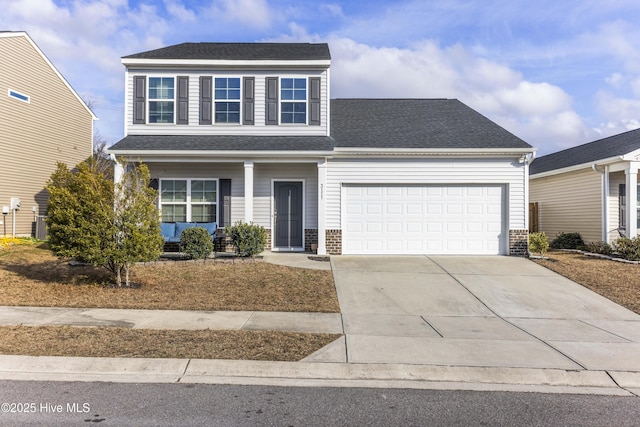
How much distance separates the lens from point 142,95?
14383 millimetres

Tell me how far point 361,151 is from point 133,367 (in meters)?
9.81

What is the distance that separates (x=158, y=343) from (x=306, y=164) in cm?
903

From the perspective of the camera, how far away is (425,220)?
1401cm

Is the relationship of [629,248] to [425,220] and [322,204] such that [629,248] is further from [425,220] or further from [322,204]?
[322,204]

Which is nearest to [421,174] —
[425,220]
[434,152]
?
[434,152]

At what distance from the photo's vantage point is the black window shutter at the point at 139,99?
1435 cm

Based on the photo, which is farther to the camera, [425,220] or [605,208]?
[605,208]

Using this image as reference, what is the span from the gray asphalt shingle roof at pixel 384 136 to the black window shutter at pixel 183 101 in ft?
1.92

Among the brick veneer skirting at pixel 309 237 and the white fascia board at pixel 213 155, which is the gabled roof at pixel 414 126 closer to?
the white fascia board at pixel 213 155

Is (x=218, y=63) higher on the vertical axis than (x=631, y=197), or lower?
higher

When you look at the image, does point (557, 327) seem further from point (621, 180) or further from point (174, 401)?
point (621, 180)

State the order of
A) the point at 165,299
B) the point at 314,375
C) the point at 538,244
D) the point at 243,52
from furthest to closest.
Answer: the point at 243,52 < the point at 538,244 < the point at 165,299 < the point at 314,375

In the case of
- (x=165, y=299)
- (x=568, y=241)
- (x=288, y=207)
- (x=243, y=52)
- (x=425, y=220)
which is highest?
(x=243, y=52)

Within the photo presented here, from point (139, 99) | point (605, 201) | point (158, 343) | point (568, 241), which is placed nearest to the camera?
point (158, 343)
